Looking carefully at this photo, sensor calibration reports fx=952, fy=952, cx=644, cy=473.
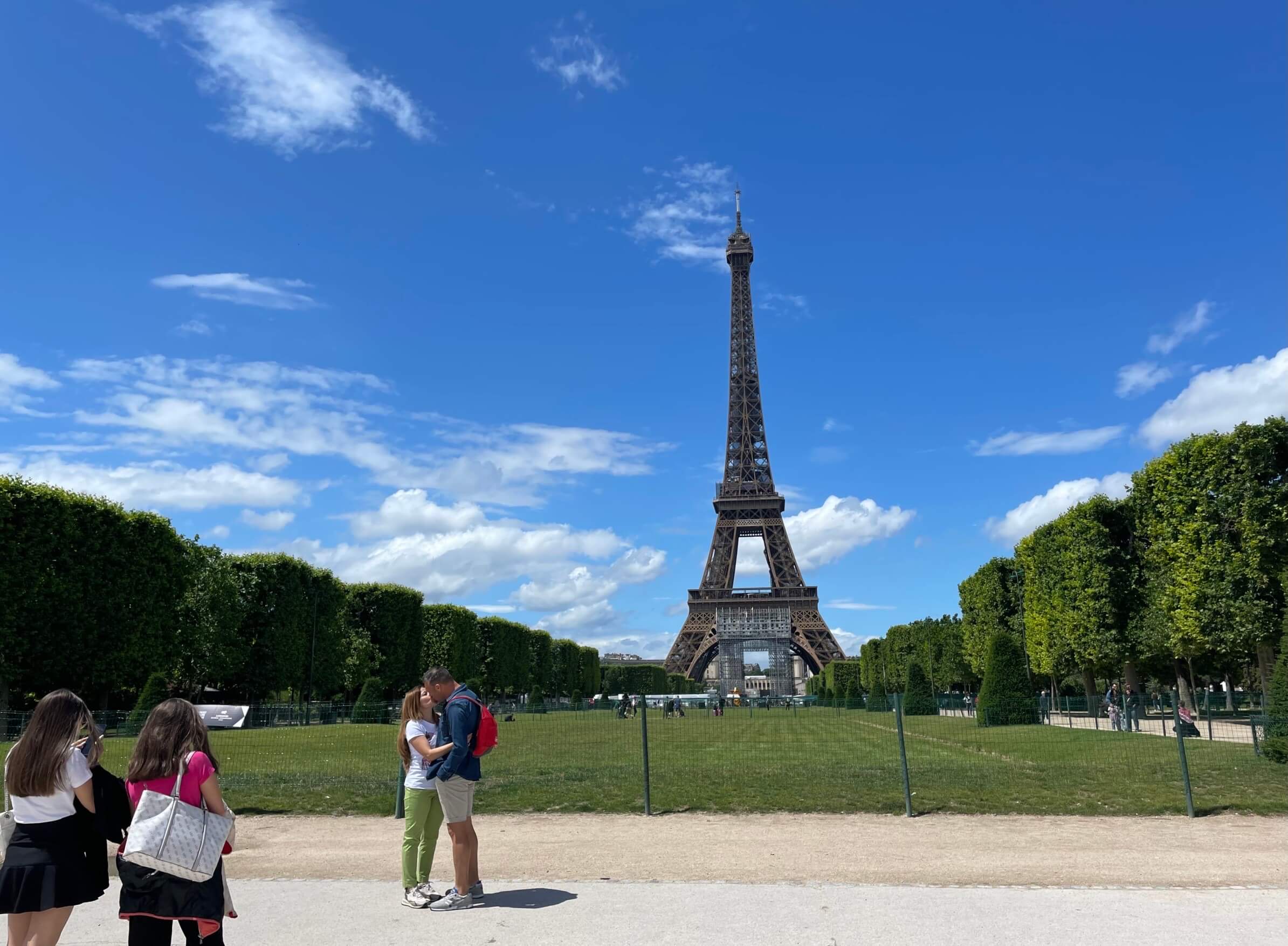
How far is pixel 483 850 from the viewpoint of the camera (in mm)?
9820

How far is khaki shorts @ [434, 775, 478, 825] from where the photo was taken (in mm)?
7004

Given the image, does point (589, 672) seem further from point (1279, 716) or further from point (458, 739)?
point (458, 739)

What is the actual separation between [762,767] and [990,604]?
3417 cm

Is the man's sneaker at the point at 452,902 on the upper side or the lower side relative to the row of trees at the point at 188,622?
lower

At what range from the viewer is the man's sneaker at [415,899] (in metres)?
7.07

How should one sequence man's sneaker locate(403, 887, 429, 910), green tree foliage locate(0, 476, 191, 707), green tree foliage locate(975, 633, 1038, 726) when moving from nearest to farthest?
man's sneaker locate(403, 887, 429, 910) < green tree foliage locate(0, 476, 191, 707) < green tree foliage locate(975, 633, 1038, 726)

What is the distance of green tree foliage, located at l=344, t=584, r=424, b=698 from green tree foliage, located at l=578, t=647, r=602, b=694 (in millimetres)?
34659

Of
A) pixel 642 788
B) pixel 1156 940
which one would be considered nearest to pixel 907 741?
pixel 642 788

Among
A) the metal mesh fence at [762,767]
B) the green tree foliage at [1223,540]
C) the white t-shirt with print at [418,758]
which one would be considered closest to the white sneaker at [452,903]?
the white t-shirt with print at [418,758]

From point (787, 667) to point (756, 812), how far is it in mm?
90887

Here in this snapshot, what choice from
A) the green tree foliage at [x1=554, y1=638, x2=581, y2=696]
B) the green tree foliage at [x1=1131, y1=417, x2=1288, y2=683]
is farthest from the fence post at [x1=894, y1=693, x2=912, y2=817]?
the green tree foliage at [x1=554, y1=638, x2=581, y2=696]

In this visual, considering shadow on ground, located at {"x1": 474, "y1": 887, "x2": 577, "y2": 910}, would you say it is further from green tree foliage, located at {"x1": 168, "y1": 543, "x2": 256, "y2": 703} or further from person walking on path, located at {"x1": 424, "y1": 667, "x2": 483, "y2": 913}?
green tree foliage, located at {"x1": 168, "y1": 543, "x2": 256, "y2": 703}

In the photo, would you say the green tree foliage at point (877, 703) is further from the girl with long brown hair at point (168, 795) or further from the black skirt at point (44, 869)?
the black skirt at point (44, 869)

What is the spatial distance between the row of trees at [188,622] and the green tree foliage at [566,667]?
513 inches
